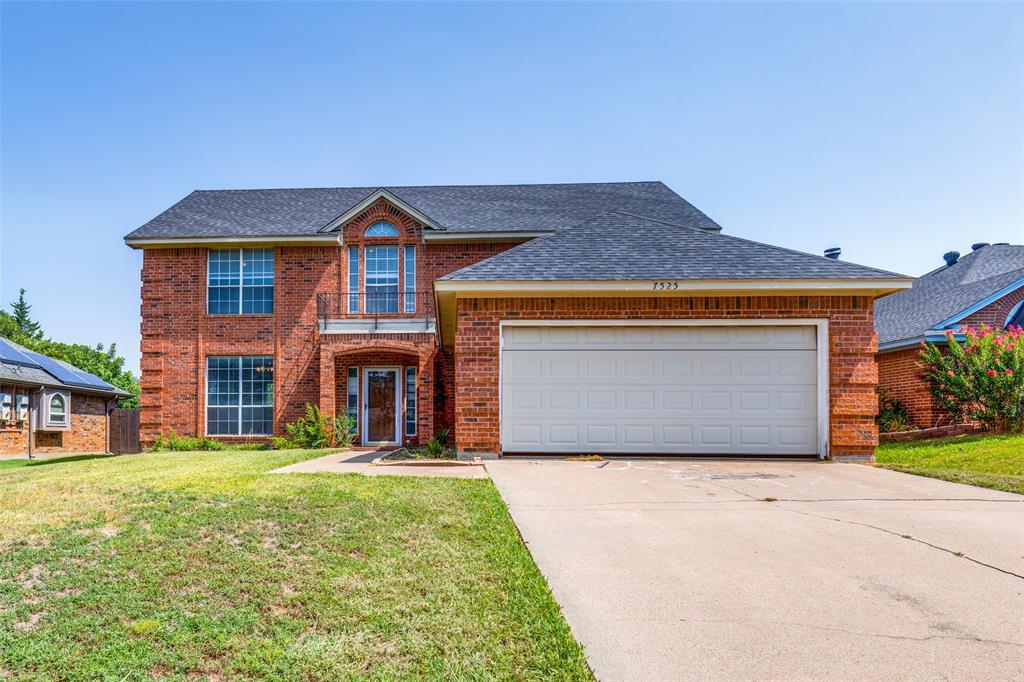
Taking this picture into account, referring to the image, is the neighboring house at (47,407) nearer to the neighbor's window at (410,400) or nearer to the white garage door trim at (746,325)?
the neighbor's window at (410,400)

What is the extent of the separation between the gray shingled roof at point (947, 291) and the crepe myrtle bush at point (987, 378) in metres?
2.61

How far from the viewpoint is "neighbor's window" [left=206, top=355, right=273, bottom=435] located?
55.2ft

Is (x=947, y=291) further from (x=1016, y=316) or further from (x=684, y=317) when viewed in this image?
(x=684, y=317)

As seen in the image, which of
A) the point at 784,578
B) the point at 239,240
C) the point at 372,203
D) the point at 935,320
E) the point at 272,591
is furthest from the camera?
the point at 372,203

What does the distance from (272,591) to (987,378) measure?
14276 mm

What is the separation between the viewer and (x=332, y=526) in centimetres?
482

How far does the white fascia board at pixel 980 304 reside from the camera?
15672 millimetres

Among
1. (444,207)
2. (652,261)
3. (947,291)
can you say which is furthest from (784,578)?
(947,291)

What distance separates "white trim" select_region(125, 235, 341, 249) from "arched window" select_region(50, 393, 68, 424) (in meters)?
7.56

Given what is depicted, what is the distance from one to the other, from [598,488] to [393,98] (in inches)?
429

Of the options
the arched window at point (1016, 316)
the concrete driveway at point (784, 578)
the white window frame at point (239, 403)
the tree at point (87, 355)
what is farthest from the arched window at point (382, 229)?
the tree at point (87, 355)

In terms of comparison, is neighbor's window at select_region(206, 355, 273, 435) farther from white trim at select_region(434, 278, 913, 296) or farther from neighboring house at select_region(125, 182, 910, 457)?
white trim at select_region(434, 278, 913, 296)

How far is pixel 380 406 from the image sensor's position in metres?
17.0

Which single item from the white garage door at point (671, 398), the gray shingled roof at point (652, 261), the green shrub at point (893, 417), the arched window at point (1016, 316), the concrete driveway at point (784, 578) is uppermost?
the gray shingled roof at point (652, 261)
